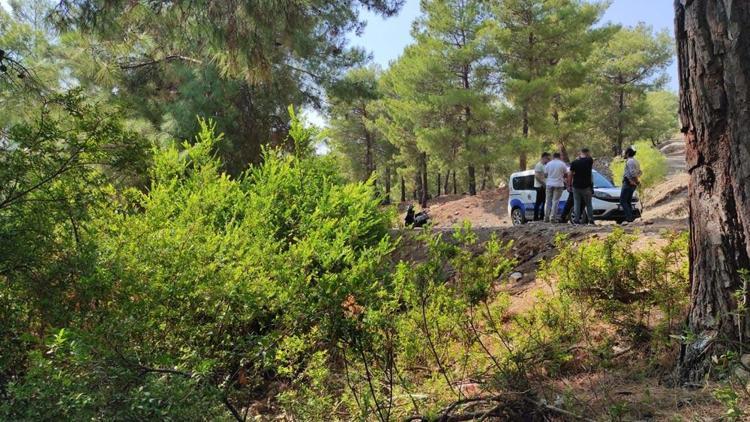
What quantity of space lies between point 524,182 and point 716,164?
36.1 ft

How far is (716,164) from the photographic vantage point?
272 cm

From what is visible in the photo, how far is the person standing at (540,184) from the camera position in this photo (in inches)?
388

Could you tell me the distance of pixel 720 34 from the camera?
8.77 feet

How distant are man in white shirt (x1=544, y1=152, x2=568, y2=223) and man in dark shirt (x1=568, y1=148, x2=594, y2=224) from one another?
1.08 feet

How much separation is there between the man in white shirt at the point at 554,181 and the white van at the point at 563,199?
238 cm

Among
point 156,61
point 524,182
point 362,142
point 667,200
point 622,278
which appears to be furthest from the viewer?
point 362,142

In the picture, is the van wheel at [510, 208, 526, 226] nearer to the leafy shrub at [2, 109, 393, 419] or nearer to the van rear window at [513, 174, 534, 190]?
the van rear window at [513, 174, 534, 190]

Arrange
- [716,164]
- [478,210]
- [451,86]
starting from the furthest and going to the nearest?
[451,86]
[478,210]
[716,164]

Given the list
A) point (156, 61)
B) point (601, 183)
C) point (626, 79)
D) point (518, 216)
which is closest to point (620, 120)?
point (626, 79)

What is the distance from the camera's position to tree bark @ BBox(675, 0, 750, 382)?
8.59ft

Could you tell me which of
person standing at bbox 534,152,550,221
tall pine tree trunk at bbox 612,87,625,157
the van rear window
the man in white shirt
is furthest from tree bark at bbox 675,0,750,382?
tall pine tree trunk at bbox 612,87,625,157

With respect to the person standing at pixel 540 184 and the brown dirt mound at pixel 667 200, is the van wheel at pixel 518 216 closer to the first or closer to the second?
the person standing at pixel 540 184

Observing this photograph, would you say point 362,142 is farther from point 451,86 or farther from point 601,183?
point 601,183

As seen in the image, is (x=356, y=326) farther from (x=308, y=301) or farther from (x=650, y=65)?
(x=650, y=65)
